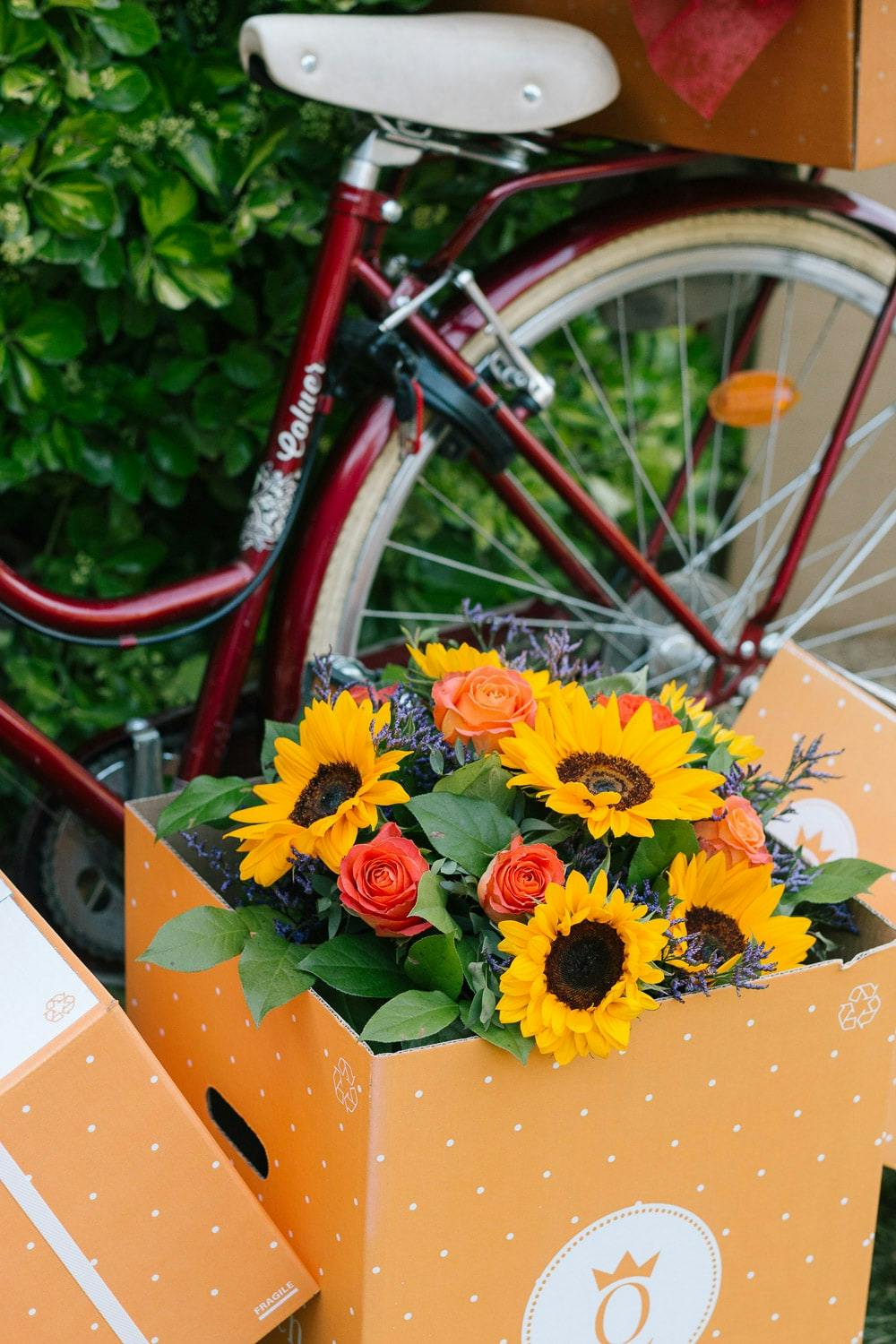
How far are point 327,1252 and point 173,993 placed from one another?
0.74 feet

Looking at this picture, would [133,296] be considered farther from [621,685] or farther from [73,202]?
[621,685]

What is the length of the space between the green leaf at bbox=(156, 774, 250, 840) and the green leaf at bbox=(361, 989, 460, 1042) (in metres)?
0.21

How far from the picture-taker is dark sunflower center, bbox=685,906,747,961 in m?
0.79

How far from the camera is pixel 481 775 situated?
81 cm

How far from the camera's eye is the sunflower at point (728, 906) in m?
0.79

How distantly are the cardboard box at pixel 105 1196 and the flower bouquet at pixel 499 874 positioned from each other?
69 mm

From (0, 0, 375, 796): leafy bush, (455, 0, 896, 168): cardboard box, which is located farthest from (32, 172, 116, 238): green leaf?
(455, 0, 896, 168): cardboard box

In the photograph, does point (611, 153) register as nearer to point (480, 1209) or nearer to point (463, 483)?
point (463, 483)

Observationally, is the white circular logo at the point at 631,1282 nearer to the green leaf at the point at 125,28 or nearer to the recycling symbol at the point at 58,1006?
the recycling symbol at the point at 58,1006

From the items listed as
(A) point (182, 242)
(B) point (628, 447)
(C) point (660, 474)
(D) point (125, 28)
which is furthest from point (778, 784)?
(C) point (660, 474)

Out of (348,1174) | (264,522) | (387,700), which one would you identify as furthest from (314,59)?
(348,1174)

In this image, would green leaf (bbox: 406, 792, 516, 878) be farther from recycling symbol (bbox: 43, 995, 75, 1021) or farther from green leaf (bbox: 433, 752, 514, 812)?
recycling symbol (bbox: 43, 995, 75, 1021)

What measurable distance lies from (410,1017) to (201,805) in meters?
0.23

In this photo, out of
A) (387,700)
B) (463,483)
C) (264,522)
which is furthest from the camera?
(463,483)
